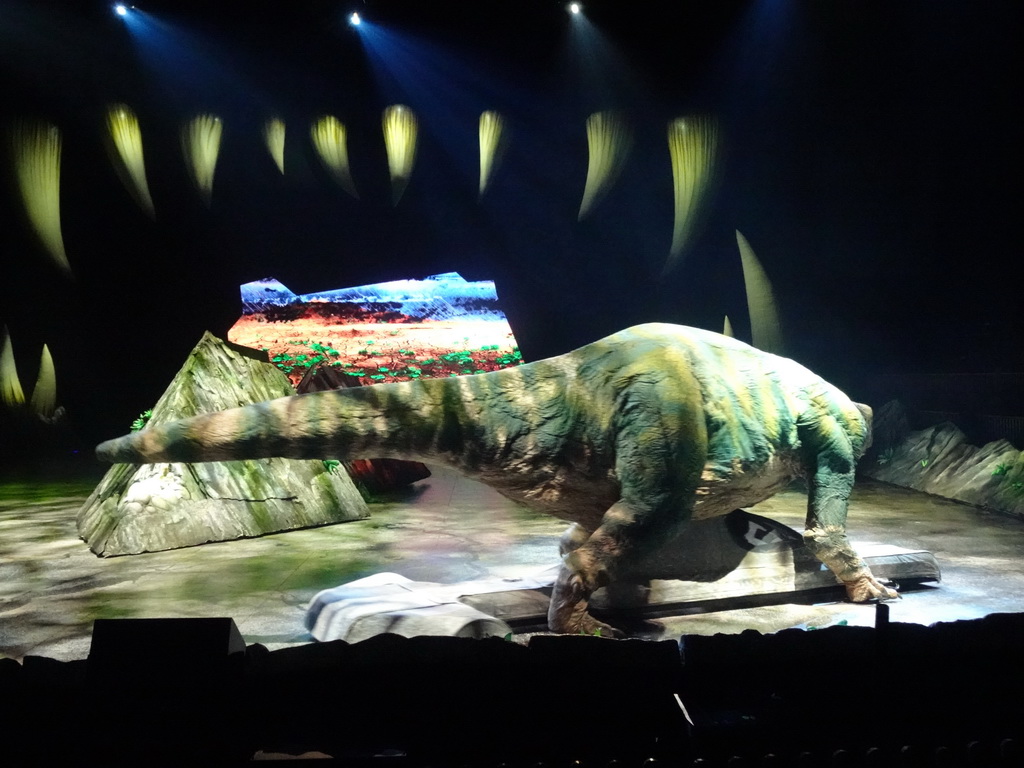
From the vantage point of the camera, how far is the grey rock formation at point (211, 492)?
4.97m

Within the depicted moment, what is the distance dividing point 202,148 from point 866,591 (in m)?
7.82

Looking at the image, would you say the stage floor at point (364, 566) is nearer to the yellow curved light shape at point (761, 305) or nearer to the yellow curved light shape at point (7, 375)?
the yellow curved light shape at point (761, 305)

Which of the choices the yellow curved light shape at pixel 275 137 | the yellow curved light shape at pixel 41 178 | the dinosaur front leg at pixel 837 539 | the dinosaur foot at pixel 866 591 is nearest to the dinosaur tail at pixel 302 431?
the dinosaur front leg at pixel 837 539

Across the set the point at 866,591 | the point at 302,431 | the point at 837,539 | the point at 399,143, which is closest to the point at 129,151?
the point at 399,143

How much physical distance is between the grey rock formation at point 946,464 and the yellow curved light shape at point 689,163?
3.20 metres

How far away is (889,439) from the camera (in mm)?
8570

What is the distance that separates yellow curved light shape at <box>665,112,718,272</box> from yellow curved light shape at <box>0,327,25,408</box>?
8.30m

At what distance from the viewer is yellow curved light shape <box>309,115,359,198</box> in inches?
322

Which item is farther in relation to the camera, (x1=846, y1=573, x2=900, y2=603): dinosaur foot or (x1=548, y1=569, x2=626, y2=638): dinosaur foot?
(x1=846, y1=573, x2=900, y2=603): dinosaur foot

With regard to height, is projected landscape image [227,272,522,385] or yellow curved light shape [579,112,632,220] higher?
yellow curved light shape [579,112,632,220]

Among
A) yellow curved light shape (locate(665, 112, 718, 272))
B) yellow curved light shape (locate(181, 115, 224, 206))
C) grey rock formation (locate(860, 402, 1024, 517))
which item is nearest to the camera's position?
Answer: grey rock formation (locate(860, 402, 1024, 517))

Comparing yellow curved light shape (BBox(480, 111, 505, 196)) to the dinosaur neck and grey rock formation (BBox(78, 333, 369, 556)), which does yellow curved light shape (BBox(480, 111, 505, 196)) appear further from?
the dinosaur neck

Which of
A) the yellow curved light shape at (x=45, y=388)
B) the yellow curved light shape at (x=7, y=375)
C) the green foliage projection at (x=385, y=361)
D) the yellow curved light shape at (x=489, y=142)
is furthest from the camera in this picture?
the yellow curved light shape at (x=45, y=388)

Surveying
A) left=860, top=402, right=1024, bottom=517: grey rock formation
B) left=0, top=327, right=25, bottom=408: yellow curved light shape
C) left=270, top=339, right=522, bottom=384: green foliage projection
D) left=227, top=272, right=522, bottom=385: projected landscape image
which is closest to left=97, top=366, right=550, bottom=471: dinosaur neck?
left=860, top=402, right=1024, bottom=517: grey rock formation
